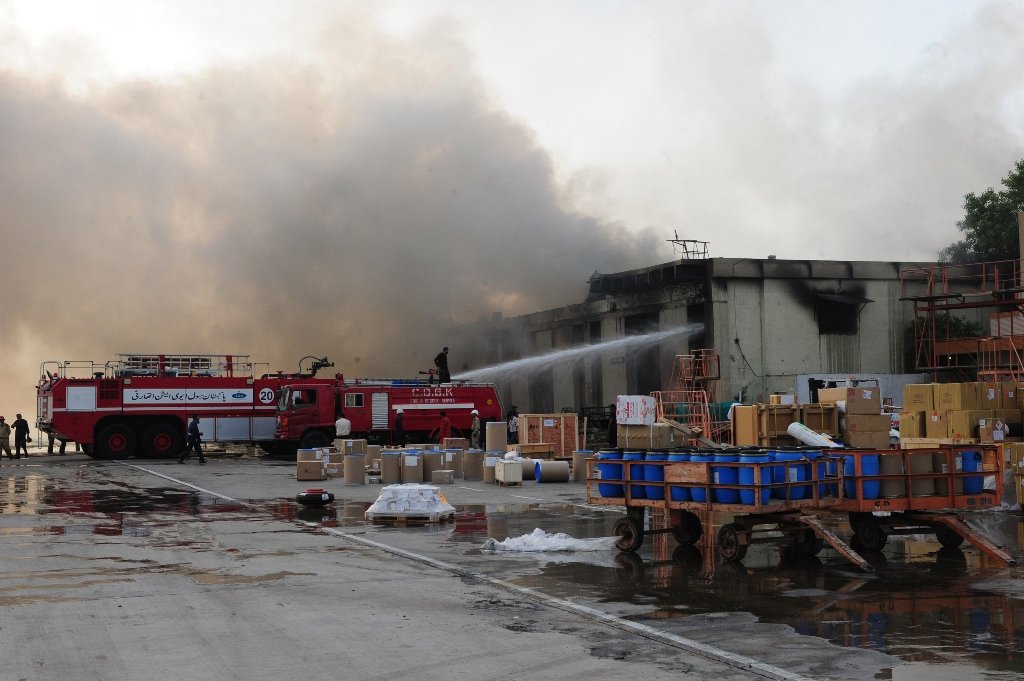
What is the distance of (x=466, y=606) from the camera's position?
946cm

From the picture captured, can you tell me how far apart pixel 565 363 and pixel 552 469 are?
23.5 m

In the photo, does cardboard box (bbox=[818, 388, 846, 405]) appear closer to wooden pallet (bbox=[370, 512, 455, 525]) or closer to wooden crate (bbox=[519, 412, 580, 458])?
wooden crate (bbox=[519, 412, 580, 458])

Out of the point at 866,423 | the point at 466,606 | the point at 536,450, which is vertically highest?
the point at 866,423

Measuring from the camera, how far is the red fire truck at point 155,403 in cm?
3328

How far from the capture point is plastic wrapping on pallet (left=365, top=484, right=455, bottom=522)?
15805 millimetres

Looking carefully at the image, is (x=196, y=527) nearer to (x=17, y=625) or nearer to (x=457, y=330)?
(x=17, y=625)

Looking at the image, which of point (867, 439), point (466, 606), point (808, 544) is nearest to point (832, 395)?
point (867, 439)

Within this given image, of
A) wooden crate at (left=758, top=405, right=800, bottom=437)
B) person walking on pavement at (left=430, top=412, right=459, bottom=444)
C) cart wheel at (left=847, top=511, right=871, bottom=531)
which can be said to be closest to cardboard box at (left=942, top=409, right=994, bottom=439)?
wooden crate at (left=758, top=405, right=800, bottom=437)

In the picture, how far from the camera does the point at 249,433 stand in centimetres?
3531

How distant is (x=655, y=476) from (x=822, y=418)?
8.00 metres

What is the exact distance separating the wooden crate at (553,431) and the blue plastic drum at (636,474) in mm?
13171

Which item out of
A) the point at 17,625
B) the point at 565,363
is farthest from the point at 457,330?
the point at 17,625

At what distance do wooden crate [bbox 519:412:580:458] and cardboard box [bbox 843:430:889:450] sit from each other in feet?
27.8

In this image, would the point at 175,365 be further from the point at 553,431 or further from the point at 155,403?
the point at 553,431
